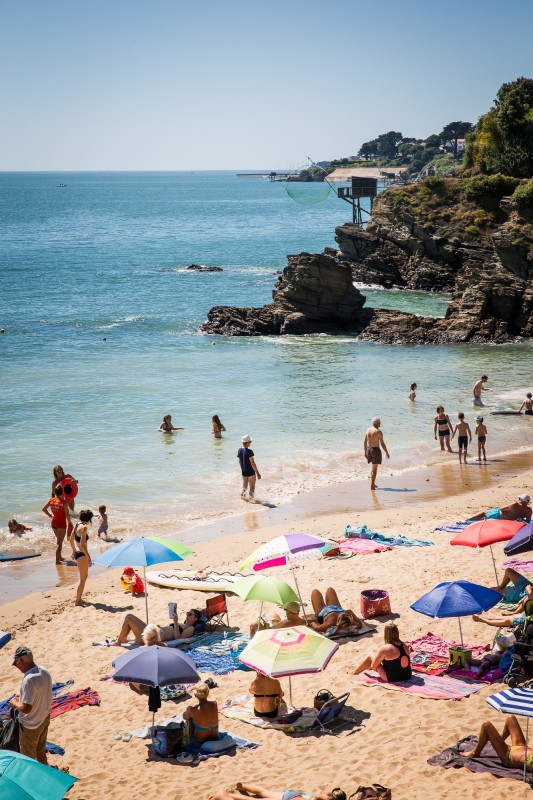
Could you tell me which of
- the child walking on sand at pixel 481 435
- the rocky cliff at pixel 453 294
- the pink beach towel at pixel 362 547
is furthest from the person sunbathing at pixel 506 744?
the rocky cliff at pixel 453 294

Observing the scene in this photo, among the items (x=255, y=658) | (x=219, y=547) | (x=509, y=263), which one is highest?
(x=509, y=263)

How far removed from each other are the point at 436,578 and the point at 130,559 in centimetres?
471

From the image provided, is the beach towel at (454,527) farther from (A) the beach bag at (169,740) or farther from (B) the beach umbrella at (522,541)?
(A) the beach bag at (169,740)

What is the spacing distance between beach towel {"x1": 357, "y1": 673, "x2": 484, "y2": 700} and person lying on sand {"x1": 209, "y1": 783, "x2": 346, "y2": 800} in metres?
2.22

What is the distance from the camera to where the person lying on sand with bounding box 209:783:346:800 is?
24.2ft

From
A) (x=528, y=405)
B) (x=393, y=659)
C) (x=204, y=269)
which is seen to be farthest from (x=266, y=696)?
(x=204, y=269)

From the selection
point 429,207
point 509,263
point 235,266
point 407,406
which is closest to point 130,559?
point 407,406

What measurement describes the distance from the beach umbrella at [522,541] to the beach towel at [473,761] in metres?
3.57

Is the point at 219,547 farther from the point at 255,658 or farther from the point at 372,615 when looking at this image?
the point at 255,658

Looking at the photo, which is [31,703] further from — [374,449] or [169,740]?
[374,449]

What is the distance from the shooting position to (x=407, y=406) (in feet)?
94.2

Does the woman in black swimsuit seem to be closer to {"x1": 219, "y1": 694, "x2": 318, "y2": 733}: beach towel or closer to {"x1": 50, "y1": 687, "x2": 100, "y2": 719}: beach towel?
{"x1": 50, "y1": 687, "x2": 100, "y2": 719}: beach towel

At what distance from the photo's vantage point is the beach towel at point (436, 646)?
1055 centimetres

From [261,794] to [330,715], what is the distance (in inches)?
67.9
